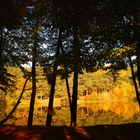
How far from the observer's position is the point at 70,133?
1091cm

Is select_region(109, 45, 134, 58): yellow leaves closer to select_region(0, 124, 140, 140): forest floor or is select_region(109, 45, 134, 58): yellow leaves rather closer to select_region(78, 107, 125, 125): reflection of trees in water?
select_region(0, 124, 140, 140): forest floor

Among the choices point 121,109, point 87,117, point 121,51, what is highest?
point 121,109

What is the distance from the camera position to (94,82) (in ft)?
479

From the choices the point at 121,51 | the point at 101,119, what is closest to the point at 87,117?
the point at 101,119

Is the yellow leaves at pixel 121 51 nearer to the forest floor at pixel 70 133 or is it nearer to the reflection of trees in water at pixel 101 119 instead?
the forest floor at pixel 70 133

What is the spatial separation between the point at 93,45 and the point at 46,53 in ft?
28.3

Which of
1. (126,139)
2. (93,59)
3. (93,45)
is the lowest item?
(126,139)

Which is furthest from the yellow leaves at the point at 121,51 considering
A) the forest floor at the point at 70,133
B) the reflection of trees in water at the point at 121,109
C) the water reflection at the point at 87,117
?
the reflection of trees in water at the point at 121,109

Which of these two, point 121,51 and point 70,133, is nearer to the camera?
point 70,133

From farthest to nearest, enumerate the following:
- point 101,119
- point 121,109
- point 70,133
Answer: point 121,109
point 101,119
point 70,133

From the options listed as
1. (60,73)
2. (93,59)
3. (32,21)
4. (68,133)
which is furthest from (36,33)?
(68,133)

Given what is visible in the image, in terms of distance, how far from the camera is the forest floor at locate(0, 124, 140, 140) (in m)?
10.4

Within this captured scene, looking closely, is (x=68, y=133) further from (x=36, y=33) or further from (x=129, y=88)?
(x=129, y=88)

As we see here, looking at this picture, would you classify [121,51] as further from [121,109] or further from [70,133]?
[121,109]
